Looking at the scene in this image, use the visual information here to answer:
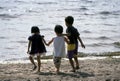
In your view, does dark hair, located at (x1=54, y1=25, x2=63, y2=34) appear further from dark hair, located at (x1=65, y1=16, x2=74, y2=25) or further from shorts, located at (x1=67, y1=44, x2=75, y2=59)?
shorts, located at (x1=67, y1=44, x2=75, y2=59)

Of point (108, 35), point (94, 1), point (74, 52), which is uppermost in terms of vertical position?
point (74, 52)

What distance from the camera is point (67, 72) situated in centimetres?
1077

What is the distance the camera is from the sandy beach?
385 inches

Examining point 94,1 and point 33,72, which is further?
point 94,1

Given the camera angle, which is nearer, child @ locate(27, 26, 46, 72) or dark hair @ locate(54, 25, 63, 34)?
dark hair @ locate(54, 25, 63, 34)

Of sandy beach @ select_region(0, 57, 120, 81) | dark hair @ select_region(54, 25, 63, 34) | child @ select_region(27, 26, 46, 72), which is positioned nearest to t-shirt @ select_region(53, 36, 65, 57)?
dark hair @ select_region(54, 25, 63, 34)

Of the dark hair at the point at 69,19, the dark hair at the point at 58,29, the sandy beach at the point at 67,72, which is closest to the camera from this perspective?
the sandy beach at the point at 67,72

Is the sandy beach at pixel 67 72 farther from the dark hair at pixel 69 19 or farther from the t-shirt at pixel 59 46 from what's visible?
the dark hair at pixel 69 19

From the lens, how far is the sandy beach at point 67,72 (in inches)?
385

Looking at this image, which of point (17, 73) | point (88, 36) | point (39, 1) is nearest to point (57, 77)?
point (17, 73)

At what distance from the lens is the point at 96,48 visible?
18.1 metres

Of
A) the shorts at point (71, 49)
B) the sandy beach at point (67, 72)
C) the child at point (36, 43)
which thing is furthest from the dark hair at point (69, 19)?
the sandy beach at point (67, 72)

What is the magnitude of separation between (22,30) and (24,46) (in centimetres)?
557

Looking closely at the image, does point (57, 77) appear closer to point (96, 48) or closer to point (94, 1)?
point (96, 48)
